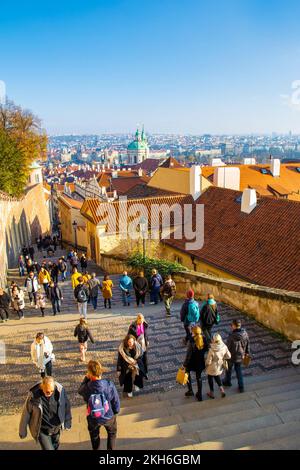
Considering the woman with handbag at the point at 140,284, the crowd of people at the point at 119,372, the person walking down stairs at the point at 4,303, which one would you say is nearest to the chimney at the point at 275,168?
the woman with handbag at the point at 140,284

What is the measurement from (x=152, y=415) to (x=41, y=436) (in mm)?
1814

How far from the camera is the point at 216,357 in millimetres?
6574

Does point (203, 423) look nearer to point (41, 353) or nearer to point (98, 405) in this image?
point (98, 405)

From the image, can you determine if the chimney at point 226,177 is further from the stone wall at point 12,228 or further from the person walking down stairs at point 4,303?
the person walking down stairs at point 4,303

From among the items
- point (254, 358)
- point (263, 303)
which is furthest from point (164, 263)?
point (254, 358)

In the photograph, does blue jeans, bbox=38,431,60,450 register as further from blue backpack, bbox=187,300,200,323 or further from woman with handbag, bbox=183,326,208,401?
blue backpack, bbox=187,300,200,323

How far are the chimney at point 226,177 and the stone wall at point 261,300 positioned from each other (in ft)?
59.6

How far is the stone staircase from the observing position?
209 inches

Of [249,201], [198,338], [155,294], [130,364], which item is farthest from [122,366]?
[249,201]

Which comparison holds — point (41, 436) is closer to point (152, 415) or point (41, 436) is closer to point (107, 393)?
point (107, 393)

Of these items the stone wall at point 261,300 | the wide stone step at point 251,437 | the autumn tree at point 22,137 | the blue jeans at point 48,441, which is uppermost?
the autumn tree at point 22,137

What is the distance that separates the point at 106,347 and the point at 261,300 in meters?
4.10

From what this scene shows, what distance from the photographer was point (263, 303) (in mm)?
10375

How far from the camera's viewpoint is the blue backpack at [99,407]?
517 centimetres
